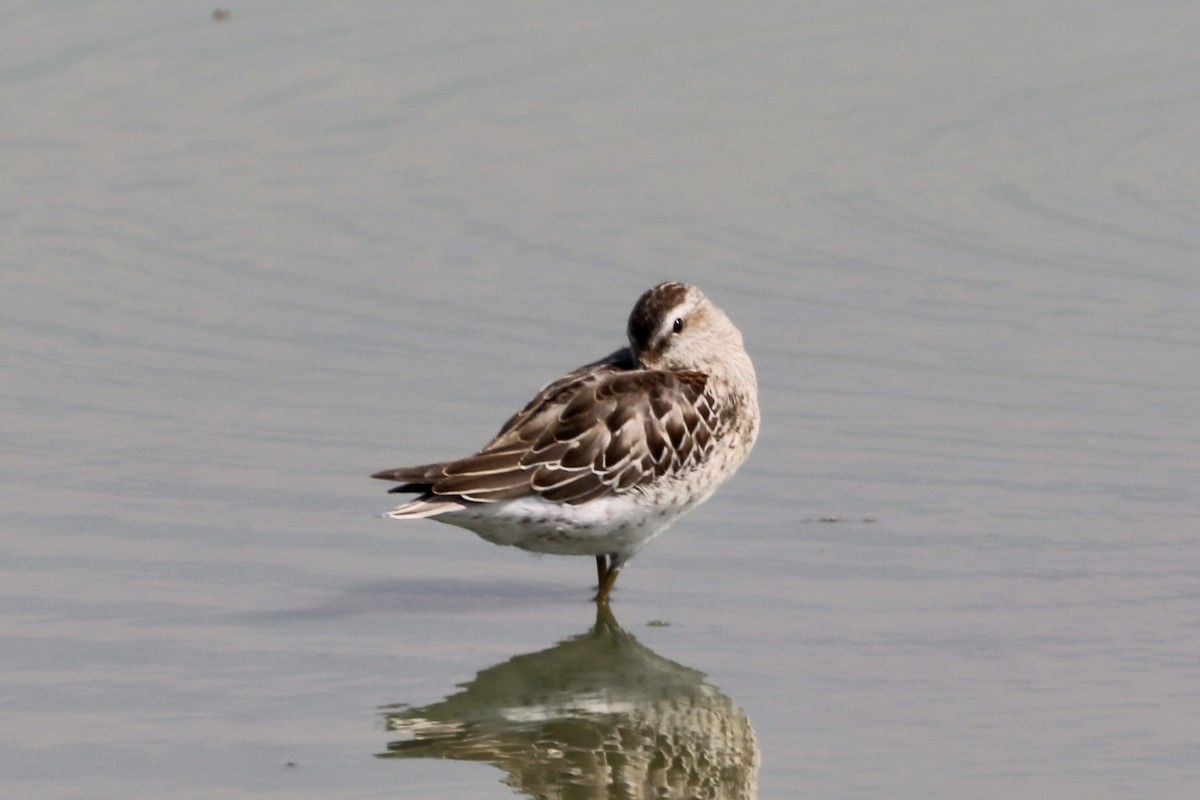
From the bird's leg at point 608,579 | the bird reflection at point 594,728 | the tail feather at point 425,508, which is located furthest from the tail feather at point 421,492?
the bird's leg at point 608,579

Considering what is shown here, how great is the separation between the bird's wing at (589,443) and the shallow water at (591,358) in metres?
0.55

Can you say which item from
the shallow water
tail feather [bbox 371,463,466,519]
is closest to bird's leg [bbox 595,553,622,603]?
the shallow water

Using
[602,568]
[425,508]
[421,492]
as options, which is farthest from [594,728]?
[602,568]

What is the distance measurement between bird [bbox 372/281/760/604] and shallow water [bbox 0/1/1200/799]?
1.14 feet

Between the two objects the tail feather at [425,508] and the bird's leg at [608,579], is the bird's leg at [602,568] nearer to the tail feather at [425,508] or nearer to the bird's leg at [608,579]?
the bird's leg at [608,579]

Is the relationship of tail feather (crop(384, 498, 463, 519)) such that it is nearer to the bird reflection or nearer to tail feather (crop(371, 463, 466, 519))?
tail feather (crop(371, 463, 466, 519))

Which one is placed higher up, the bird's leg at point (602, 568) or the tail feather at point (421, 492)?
the tail feather at point (421, 492)

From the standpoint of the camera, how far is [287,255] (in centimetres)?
1373

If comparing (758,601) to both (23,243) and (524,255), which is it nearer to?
(524,255)

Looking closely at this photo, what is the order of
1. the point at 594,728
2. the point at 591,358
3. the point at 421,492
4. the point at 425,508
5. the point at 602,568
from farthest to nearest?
1. the point at 591,358
2. the point at 602,568
3. the point at 421,492
4. the point at 425,508
5. the point at 594,728

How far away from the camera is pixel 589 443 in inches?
360

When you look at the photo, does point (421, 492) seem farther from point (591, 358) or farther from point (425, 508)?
point (591, 358)

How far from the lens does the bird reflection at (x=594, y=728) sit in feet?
23.6

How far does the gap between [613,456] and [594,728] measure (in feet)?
5.67
